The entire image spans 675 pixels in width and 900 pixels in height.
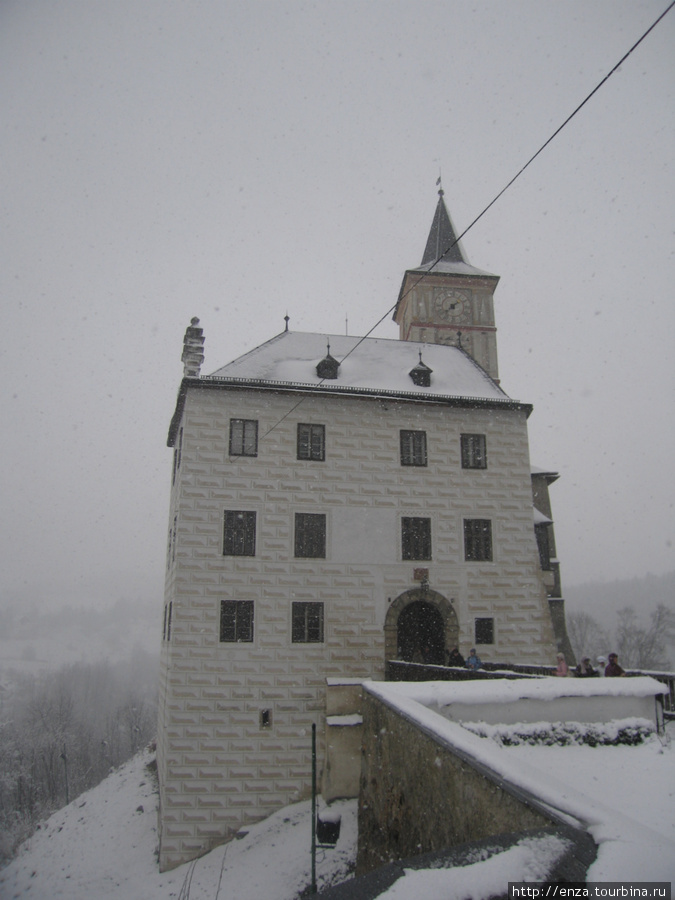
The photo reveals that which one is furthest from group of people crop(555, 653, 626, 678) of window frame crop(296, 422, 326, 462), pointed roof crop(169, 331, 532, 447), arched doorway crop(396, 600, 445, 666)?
pointed roof crop(169, 331, 532, 447)

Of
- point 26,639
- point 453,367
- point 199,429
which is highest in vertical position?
point 453,367

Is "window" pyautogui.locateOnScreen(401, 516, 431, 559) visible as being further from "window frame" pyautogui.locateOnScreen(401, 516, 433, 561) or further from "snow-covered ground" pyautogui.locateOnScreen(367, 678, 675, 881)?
"snow-covered ground" pyautogui.locateOnScreen(367, 678, 675, 881)

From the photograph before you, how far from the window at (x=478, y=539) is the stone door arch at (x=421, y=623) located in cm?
160

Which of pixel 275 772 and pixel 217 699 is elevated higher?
pixel 217 699

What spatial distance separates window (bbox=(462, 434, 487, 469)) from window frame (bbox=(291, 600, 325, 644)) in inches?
236

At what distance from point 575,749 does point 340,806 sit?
21.5ft

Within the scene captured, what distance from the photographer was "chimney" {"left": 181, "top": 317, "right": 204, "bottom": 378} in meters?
18.0

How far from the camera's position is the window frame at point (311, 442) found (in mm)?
17438

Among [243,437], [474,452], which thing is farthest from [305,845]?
[474,452]

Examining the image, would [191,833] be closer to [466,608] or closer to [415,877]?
[466,608]

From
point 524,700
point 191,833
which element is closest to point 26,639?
point 191,833

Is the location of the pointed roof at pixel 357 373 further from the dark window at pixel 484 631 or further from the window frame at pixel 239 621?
the dark window at pixel 484 631

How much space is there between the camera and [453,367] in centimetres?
2055

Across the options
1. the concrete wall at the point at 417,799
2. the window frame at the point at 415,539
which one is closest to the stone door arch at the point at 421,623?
the window frame at the point at 415,539
